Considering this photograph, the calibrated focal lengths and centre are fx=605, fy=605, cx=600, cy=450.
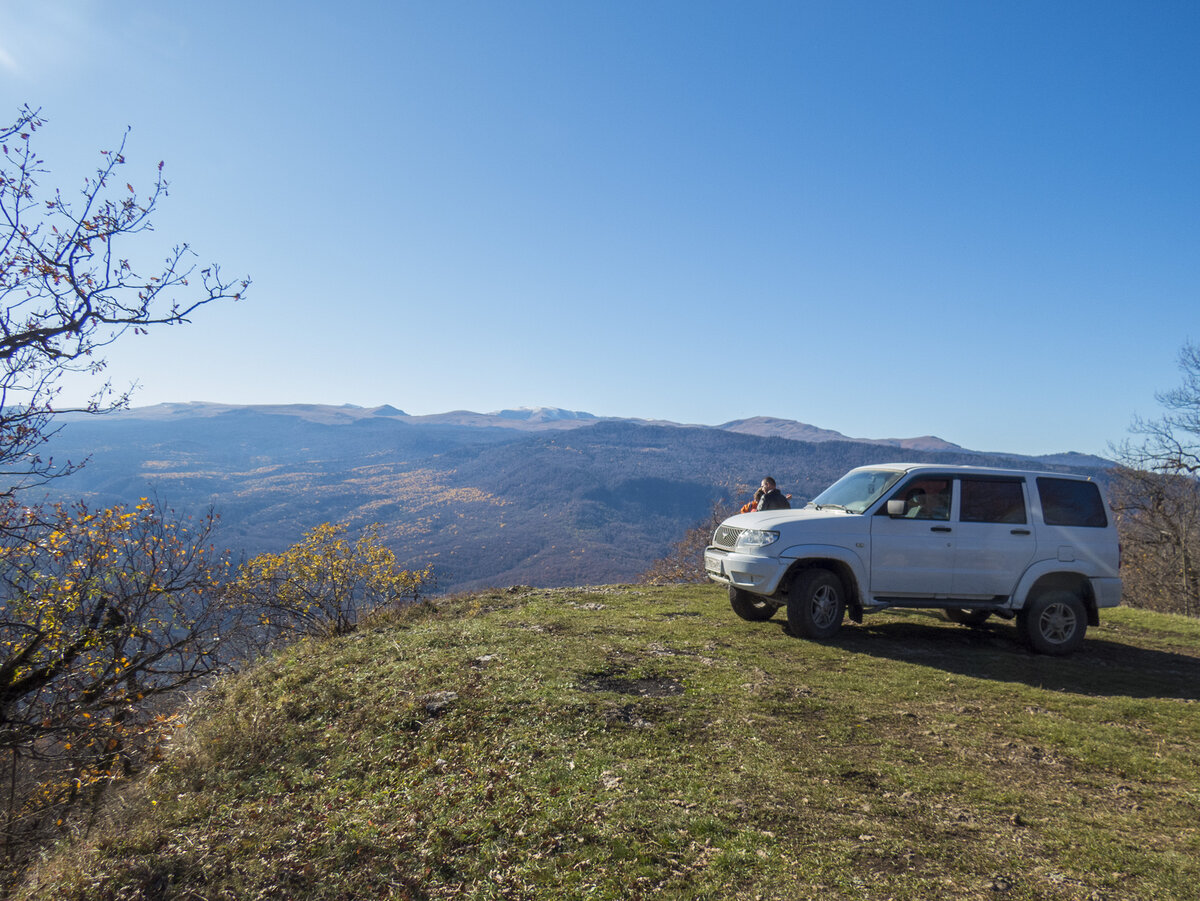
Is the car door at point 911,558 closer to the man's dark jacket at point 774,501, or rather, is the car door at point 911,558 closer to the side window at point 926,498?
the side window at point 926,498

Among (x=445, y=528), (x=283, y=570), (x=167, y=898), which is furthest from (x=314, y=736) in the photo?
(x=445, y=528)

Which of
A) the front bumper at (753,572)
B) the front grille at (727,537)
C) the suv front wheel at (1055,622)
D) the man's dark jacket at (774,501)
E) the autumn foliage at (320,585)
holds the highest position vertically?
the man's dark jacket at (774,501)

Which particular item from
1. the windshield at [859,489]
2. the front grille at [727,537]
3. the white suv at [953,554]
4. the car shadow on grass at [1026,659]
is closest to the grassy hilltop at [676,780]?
the car shadow on grass at [1026,659]

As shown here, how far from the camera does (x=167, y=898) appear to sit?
4148 mm

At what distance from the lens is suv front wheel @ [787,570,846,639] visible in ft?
28.0

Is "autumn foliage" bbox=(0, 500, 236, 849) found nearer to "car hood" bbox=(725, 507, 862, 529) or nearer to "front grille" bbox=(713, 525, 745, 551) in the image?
"front grille" bbox=(713, 525, 745, 551)

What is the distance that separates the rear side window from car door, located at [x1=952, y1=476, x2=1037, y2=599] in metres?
0.48

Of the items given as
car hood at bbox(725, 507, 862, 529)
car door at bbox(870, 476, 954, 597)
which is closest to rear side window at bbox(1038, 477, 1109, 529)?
car door at bbox(870, 476, 954, 597)

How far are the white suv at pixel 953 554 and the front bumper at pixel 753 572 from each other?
0.01 meters

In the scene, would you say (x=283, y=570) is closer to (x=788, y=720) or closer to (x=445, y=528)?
(x=788, y=720)

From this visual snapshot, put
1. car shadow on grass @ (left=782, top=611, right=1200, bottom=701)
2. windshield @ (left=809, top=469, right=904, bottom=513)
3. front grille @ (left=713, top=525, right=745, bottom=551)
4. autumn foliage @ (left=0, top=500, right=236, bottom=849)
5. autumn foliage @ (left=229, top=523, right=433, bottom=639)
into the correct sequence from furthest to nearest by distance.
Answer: autumn foliage @ (left=229, top=523, right=433, bottom=639) → front grille @ (left=713, top=525, right=745, bottom=551) → windshield @ (left=809, top=469, right=904, bottom=513) → autumn foliage @ (left=0, top=500, right=236, bottom=849) → car shadow on grass @ (left=782, top=611, right=1200, bottom=701)

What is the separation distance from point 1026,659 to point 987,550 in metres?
1.57

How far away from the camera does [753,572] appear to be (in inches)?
332

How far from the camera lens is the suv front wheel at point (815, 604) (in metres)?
8.55
